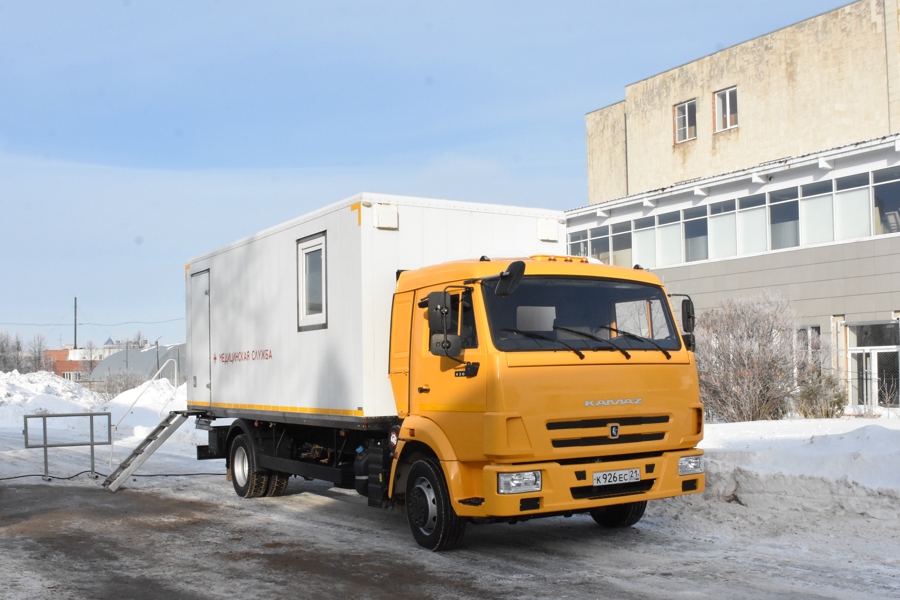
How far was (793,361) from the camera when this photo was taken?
21.0 metres

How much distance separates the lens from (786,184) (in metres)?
28.8

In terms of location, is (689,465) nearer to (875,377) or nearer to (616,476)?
→ (616,476)

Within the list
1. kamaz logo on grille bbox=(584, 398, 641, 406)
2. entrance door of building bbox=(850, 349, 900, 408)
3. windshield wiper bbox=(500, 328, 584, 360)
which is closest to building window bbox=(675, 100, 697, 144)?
entrance door of building bbox=(850, 349, 900, 408)

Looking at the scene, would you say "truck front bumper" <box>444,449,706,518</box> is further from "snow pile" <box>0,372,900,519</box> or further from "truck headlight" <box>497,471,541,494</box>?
"snow pile" <box>0,372,900,519</box>

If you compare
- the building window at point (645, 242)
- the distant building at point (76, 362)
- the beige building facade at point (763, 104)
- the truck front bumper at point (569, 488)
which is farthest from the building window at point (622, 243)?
the distant building at point (76, 362)

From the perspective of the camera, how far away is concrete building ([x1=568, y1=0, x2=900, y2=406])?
86.7 ft

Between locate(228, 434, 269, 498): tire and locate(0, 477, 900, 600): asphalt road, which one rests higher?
locate(228, 434, 269, 498): tire

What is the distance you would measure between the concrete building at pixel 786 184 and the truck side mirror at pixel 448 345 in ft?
69.6

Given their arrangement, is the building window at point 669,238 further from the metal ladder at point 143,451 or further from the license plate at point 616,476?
the license plate at point 616,476

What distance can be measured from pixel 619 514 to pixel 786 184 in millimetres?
21970

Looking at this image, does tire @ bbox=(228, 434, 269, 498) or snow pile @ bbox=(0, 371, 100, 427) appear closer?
tire @ bbox=(228, 434, 269, 498)

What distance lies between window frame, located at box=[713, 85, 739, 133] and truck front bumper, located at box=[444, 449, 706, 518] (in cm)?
3018

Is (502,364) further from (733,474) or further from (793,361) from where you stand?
(793,361)

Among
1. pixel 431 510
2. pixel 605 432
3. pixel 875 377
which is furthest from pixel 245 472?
pixel 875 377
